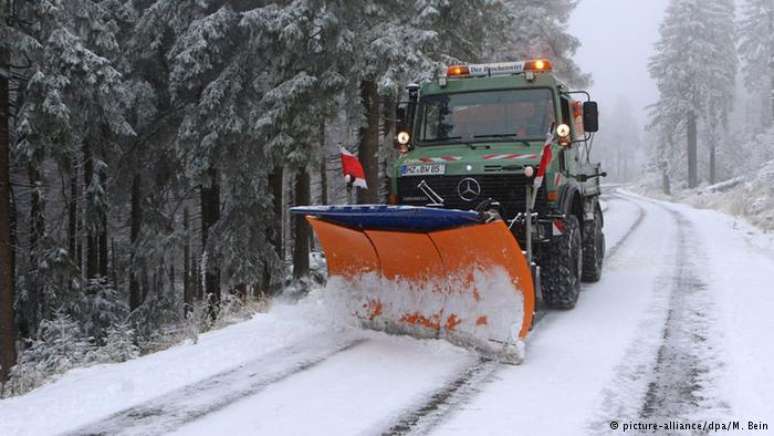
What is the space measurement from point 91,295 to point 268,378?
11285 mm

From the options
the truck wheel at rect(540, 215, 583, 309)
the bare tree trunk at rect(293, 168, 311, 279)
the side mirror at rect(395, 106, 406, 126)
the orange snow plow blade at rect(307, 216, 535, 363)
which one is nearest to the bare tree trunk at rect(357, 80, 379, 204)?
the bare tree trunk at rect(293, 168, 311, 279)

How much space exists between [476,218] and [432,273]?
1.02 meters

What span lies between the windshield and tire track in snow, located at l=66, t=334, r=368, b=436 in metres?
3.07

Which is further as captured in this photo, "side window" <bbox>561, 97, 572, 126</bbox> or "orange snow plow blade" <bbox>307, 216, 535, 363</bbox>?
"side window" <bbox>561, 97, 572, 126</bbox>

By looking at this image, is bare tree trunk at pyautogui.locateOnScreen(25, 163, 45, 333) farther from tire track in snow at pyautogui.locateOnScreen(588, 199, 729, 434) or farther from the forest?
tire track in snow at pyautogui.locateOnScreen(588, 199, 729, 434)

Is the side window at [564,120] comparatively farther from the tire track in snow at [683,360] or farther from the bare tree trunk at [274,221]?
the bare tree trunk at [274,221]

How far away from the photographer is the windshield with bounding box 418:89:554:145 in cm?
768

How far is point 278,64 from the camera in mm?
12195

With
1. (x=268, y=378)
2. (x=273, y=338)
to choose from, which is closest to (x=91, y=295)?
(x=273, y=338)

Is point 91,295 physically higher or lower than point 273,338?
lower

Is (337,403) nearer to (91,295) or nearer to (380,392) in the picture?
(380,392)

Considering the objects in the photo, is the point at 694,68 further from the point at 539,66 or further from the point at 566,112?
the point at 539,66

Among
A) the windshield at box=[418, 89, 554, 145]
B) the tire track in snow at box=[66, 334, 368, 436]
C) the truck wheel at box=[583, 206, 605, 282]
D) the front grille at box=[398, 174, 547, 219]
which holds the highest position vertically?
the windshield at box=[418, 89, 554, 145]

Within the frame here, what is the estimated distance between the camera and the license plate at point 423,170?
7293mm
